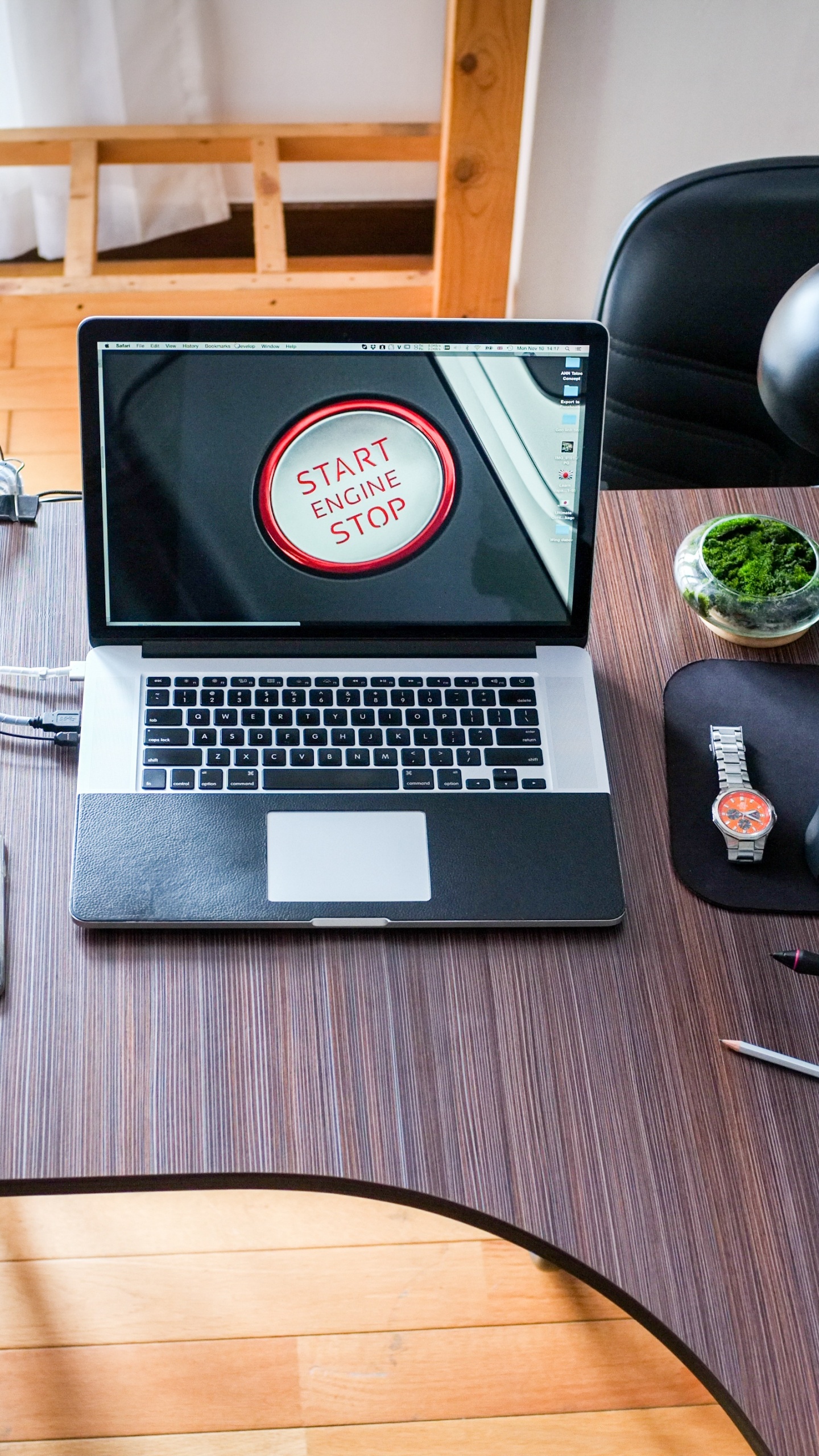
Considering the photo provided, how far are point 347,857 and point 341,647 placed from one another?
0.16 m

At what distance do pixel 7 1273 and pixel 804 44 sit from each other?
2.02m

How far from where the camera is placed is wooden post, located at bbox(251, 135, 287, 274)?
6.69ft

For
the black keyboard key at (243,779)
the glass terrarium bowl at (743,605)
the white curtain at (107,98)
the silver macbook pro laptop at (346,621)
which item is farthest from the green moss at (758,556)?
the white curtain at (107,98)

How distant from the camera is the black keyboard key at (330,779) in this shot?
80 centimetres

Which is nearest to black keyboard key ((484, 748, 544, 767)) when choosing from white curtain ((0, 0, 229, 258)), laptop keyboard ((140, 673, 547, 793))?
laptop keyboard ((140, 673, 547, 793))

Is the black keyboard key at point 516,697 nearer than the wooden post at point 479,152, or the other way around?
the black keyboard key at point 516,697

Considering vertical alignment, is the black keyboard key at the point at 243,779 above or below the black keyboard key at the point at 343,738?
below

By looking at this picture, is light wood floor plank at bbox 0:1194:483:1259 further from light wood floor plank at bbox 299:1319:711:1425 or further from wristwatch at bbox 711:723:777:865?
wristwatch at bbox 711:723:777:865

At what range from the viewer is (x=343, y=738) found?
2.71 ft

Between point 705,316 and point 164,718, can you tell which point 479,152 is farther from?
point 164,718

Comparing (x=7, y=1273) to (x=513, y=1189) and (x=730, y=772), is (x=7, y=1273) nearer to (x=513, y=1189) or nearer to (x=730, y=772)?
(x=513, y=1189)

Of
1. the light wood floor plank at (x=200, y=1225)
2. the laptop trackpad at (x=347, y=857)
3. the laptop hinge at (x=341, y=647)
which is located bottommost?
the light wood floor plank at (x=200, y=1225)

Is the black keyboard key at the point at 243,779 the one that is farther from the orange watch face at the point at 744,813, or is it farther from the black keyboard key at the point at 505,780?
the orange watch face at the point at 744,813

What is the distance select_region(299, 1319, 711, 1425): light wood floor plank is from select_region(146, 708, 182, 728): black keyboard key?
0.77m
